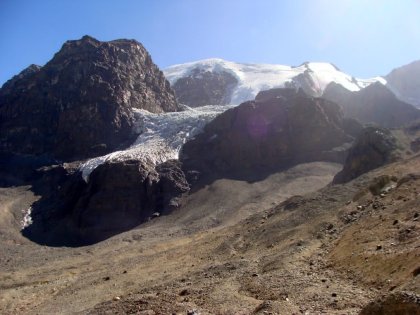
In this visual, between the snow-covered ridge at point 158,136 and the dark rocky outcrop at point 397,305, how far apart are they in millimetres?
87153

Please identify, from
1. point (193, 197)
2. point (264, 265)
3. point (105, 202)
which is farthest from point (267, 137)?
point (264, 265)

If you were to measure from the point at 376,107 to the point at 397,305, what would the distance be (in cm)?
14369

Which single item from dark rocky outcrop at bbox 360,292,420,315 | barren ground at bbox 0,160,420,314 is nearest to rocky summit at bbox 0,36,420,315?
dark rocky outcrop at bbox 360,292,420,315

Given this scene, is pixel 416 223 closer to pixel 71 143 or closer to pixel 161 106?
pixel 71 143

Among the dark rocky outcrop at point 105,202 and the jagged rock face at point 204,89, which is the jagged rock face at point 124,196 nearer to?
the dark rocky outcrop at point 105,202

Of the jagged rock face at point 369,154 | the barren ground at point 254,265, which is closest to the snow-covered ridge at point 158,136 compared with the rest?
the barren ground at point 254,265

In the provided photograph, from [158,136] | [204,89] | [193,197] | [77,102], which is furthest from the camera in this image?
[204,89]

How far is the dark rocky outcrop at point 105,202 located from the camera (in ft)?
275

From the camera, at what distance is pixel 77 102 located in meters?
117

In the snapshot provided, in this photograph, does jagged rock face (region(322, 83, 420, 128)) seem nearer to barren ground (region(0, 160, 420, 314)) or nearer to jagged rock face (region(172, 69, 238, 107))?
jagged rock face (region(172, 69, 238, 107))

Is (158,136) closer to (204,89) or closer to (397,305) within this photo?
(204,89)

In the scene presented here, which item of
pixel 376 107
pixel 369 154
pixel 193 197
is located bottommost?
pixel 193 197

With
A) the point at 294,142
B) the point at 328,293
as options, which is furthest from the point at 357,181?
the point at 294,142

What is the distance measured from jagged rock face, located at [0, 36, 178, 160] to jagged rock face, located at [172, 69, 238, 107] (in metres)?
48.0
